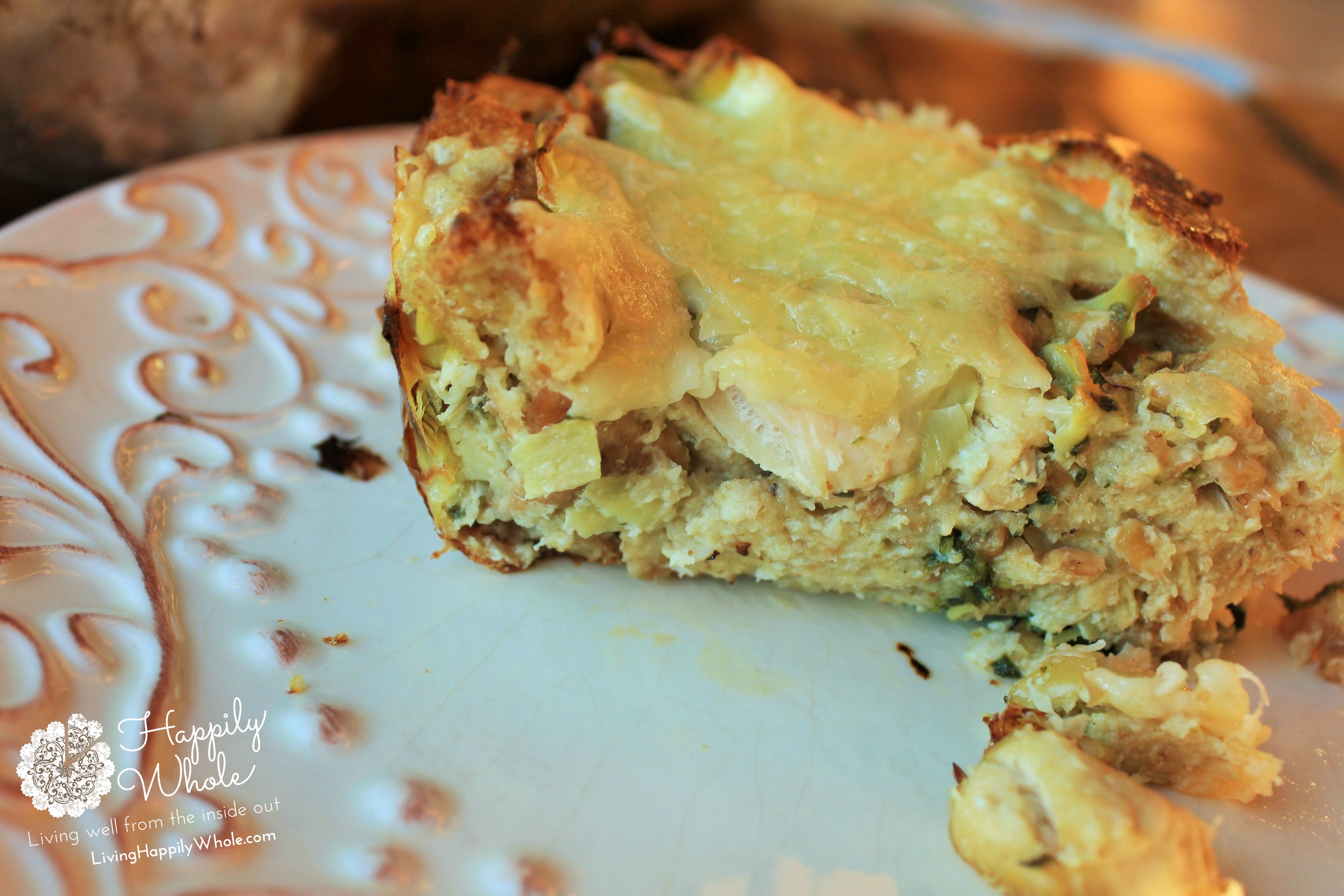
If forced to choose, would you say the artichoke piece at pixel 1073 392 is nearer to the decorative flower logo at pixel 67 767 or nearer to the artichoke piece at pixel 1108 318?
the artichoke piece at pixel 1108 318

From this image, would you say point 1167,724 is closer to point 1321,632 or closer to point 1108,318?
point 1321,632

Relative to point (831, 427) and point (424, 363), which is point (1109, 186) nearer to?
point (831, 427)

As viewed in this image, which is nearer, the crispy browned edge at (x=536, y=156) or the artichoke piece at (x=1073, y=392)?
the artichoke piece at (x=1073, y=392)

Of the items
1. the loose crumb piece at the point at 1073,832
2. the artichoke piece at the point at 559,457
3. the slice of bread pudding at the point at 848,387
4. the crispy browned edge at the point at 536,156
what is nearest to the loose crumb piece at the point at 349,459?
the crispy browned edge at the point at 536,156

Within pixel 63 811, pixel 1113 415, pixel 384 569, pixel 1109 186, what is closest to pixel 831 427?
pixel 1113 415

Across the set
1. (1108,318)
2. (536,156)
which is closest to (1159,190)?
(1108,318)
